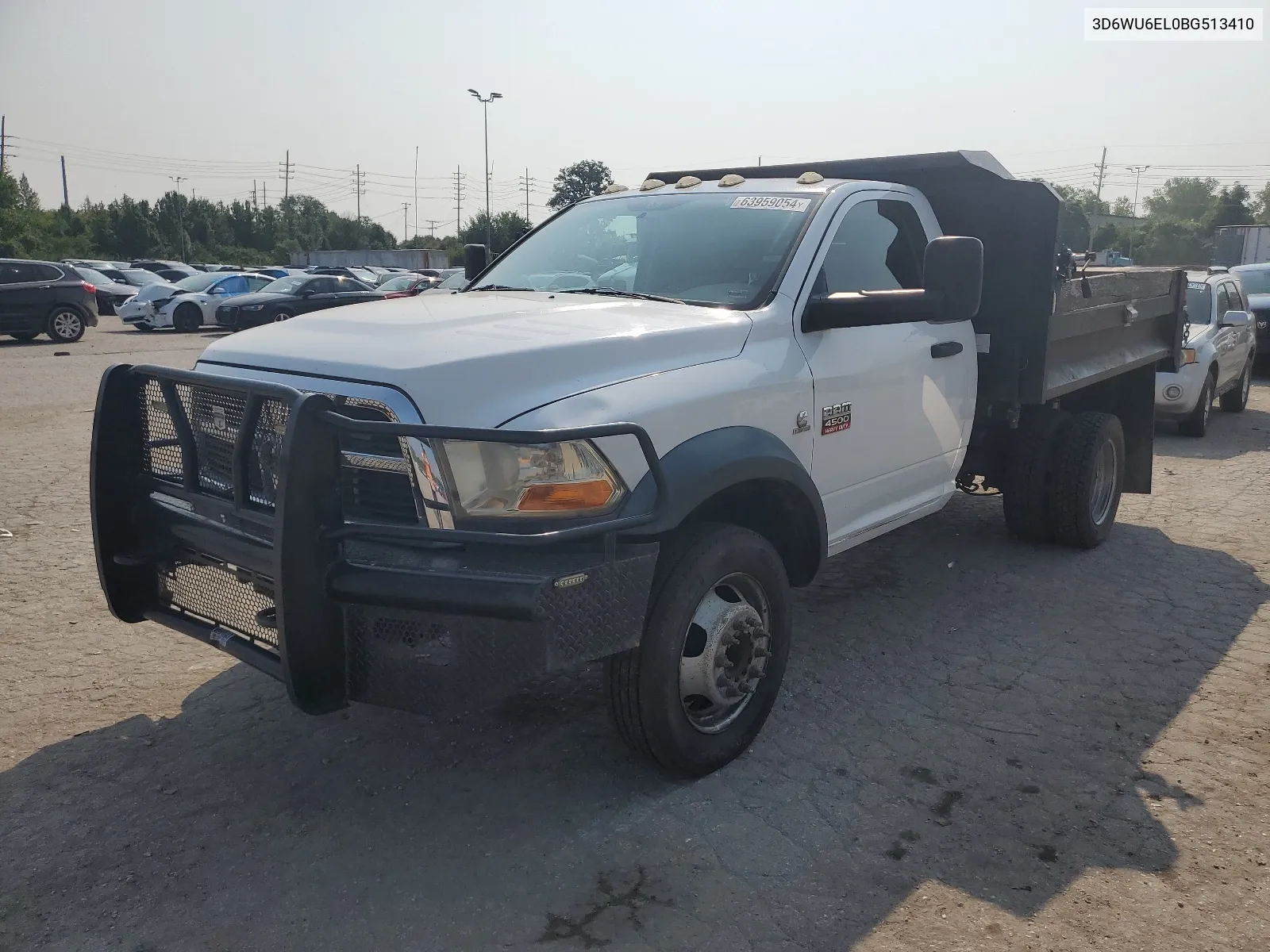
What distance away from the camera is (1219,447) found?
1030 centimetres

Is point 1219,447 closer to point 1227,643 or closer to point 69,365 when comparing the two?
point 1227,643

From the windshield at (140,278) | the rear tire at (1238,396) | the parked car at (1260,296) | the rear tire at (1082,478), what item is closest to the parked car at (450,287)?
the rear tire at (1082,478)

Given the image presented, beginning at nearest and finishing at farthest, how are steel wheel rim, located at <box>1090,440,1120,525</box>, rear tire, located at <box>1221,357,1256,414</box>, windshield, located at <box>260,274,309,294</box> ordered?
steel wheel rim, located at <box>1090,440,1120,525</box> < rear tire, located at <box>1221,357,1256,414</box> < windshield, located at <box>260,274,309,294</box>

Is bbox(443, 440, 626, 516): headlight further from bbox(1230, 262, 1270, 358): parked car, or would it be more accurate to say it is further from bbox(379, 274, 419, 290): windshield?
bbox(379, 274, 419, 290): windshield

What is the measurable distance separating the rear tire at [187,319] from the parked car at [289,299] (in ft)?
4.48

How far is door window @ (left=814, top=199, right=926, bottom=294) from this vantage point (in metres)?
4.27

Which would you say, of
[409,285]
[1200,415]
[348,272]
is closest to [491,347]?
[1200,415]

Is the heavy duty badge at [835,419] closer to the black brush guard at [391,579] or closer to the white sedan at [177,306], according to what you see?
the black brush guard at [391,579]

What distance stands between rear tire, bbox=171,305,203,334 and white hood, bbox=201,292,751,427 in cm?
2328

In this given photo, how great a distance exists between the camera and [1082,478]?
604 cm

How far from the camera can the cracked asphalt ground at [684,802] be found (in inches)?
111

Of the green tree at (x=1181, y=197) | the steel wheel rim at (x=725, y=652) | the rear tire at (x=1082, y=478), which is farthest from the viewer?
the green tree at (x=1181, y=197)

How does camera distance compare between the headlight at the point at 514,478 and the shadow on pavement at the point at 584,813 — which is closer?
the shadow on pavement at the point at 584,813

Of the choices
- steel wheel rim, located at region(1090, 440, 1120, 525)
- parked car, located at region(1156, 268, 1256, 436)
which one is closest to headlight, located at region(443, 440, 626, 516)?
steel wheel rim, located at region(1090, 440, 1120, 525)
